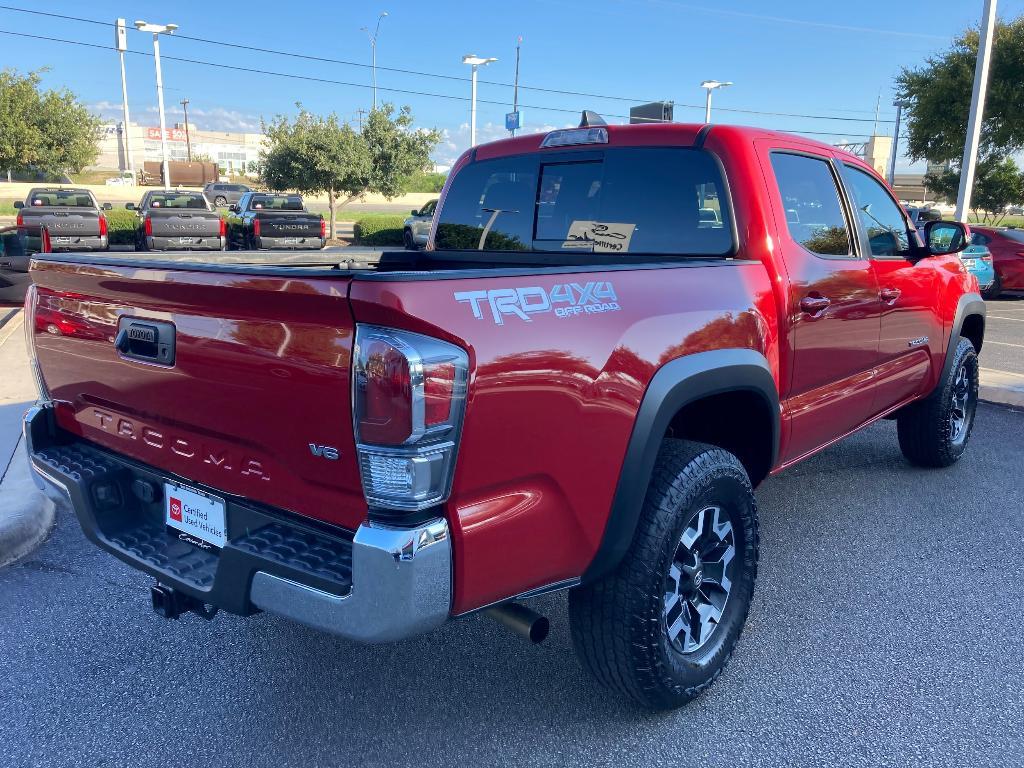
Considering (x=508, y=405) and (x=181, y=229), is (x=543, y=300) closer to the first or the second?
(x=508, y=405)

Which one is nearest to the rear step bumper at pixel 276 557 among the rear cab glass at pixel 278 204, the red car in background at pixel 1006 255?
the red car in background at pixel 1006 255

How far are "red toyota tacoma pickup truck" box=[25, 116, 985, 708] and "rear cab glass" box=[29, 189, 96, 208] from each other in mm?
17887

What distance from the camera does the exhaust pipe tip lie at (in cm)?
229

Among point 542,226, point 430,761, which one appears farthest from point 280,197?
point 430,761

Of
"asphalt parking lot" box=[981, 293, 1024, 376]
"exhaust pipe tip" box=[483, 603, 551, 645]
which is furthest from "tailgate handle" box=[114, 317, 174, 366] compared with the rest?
"asphalt parking lot" box=[981, 293, 1024, 376]

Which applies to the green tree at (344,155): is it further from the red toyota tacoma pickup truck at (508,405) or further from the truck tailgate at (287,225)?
the red toyota tacoma pickup truck at (508,405)

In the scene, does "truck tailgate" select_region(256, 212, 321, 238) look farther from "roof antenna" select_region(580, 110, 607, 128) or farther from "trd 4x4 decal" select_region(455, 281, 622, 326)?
"trd 4x4 decal" select_region(455, 281, 622, 326)

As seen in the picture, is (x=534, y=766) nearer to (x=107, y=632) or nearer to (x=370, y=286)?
(x=370, y=286)

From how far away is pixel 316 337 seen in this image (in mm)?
1926

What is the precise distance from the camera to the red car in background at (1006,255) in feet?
48.4

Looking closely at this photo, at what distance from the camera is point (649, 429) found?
2385 millimetres

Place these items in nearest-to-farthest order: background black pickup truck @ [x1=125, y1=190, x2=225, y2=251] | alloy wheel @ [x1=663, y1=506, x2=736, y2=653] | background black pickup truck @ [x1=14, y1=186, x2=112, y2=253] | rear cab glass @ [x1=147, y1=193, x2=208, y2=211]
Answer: alloy wheel @ [x1=663, y1=506, x2=736, y2=653] → background black pickup truck @ [x1=14, y1=186, x2=112, y2=253] → background black pickup truck @ [x1=125, y1=190, x2=225, y2=251] → rear cab glass @ [x1=147, y1=193, x2=208, y2=211]

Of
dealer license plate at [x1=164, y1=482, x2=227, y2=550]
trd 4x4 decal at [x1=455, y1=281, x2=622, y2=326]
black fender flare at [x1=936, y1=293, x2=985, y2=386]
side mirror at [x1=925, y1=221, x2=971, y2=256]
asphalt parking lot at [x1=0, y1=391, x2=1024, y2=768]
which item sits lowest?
asphalt parking lot at [x1=0, y1=391, x2=1024, y2=768]

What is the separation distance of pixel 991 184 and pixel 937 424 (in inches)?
1055
